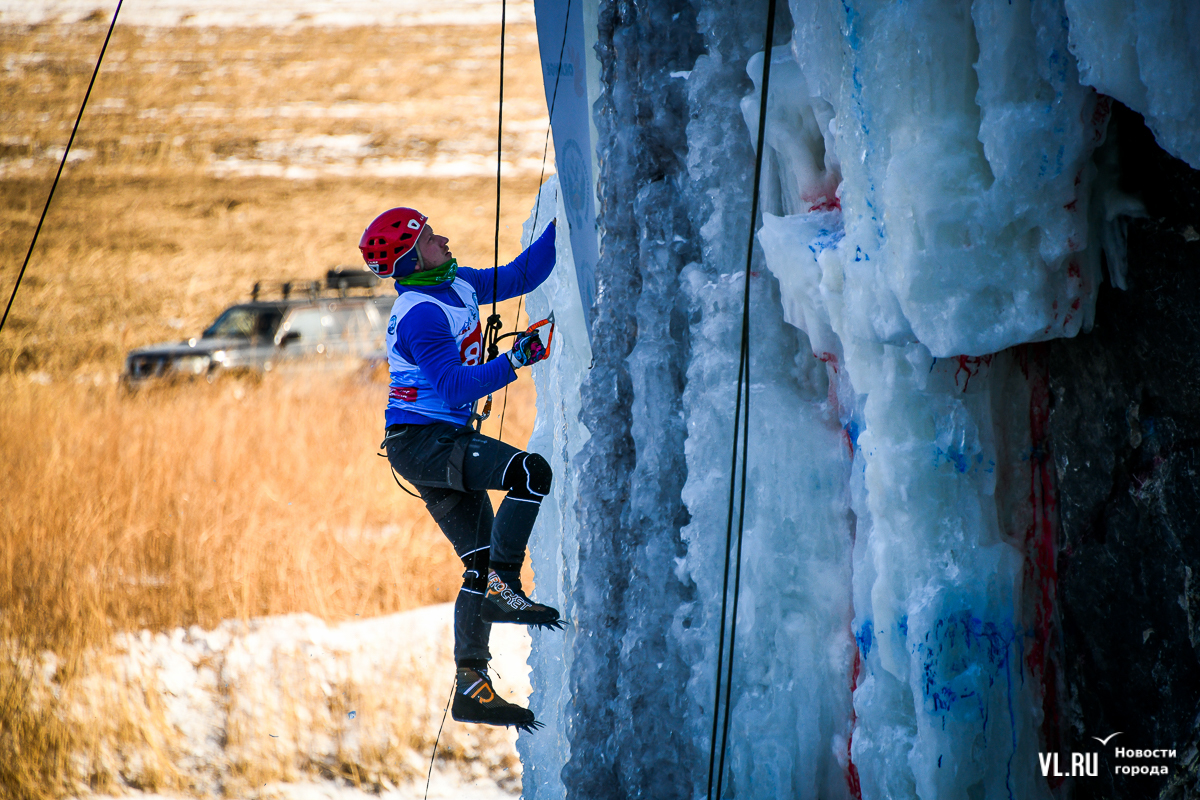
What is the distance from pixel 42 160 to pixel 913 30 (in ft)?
66.3

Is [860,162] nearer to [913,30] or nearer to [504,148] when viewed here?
[913,30]

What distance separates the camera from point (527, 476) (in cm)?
247

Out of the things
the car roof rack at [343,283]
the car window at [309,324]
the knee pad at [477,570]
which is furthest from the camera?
the car roof rack at [343,283]

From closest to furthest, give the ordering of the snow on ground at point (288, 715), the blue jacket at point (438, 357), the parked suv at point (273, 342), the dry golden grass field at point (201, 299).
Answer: the blue jacket at point (438, 357), the snow on ground at point (288, 715), the dry golden grass field at point (201, 299), the parked suv at point (273, 342)

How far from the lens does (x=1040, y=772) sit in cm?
191

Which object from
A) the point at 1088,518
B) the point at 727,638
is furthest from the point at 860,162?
the point at 727,638

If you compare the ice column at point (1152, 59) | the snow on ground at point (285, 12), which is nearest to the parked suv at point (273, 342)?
the ice column at point (1152, 59)

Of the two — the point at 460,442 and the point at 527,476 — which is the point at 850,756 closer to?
the point at 527,476

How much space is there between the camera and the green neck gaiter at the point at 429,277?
8.38ft

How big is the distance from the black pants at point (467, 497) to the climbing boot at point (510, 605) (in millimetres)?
42

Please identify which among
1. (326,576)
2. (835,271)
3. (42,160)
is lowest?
(326,576)

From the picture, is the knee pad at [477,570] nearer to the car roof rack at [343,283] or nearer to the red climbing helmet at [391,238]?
the red climbing helmet at [391,238]

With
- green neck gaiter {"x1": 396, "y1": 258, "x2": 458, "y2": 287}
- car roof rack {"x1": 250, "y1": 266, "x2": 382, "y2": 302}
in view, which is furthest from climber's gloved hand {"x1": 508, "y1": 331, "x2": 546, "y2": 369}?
car roof rack {"x1": 250, "y1": 266, "x2": 382, "y2": 302}

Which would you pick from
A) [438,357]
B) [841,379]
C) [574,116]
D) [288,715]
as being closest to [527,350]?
[438,357]
